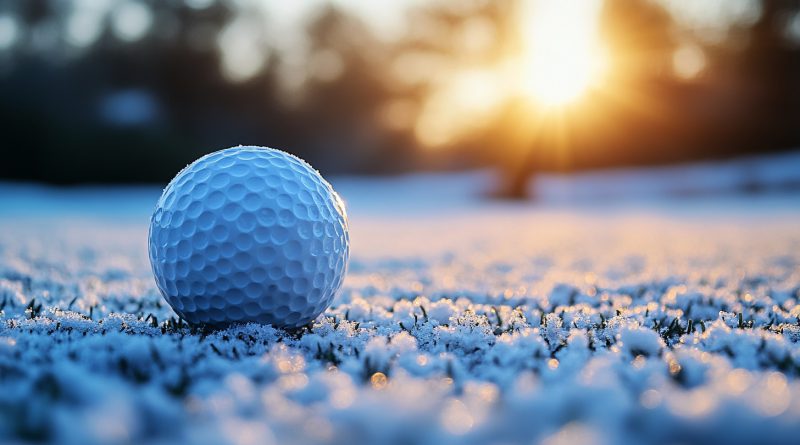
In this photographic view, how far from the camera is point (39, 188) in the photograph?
49.5ft

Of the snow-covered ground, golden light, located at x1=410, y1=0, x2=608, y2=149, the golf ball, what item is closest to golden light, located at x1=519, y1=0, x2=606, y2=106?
golden light, located at x1=410, y1=0, x2=608, y2=149

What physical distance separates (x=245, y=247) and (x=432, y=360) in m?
0.77

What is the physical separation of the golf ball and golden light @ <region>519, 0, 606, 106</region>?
48.4ft

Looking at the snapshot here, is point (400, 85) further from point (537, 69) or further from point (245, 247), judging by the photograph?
point (245, 247)

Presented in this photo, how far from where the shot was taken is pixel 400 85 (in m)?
20.3

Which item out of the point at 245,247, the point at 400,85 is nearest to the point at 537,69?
the point at 400,85

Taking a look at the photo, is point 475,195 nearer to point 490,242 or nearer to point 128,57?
point 490,242

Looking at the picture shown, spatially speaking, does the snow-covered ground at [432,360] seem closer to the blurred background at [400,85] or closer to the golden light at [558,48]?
the golden light at [558,48]

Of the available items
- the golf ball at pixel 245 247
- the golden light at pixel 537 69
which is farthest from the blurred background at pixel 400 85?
the golf ball at pixel 245 247

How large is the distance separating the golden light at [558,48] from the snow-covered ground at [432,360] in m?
12.6

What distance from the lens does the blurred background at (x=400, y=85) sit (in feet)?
53.7

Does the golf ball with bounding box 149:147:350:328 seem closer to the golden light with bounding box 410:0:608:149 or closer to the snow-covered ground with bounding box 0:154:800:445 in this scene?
the snow-covered ground with bounding box 0:154:800:445

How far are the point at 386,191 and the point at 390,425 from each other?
1898cm

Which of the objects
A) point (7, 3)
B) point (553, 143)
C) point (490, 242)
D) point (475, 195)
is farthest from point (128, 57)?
point (490, 242)
